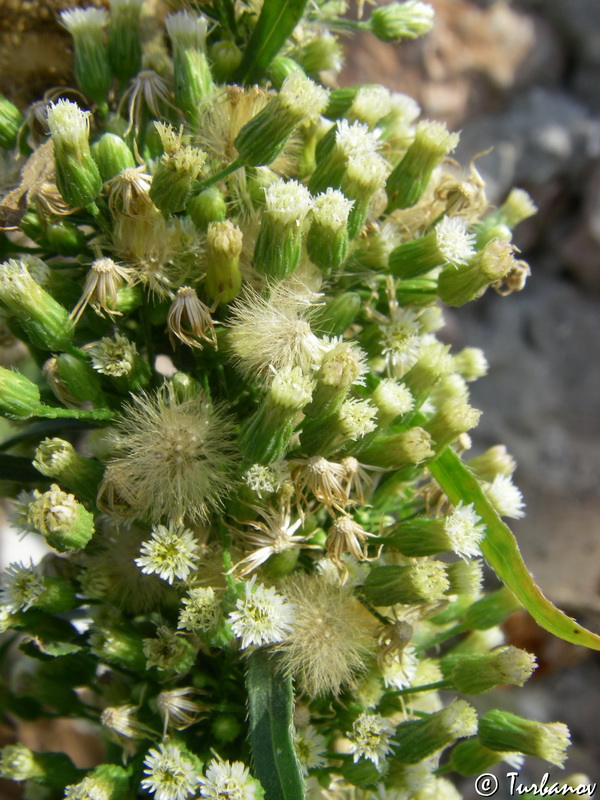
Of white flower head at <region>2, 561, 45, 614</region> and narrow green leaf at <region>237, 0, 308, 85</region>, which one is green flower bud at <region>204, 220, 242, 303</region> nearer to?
narrow green leaf at <region>237, 0, 308, 85</region>

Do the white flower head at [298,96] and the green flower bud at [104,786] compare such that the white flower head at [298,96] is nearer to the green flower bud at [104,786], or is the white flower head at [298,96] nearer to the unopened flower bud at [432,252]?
the unopened flower bud at [432,252]

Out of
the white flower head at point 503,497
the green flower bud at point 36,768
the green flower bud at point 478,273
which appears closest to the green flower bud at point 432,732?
the white flower head at point 503,497

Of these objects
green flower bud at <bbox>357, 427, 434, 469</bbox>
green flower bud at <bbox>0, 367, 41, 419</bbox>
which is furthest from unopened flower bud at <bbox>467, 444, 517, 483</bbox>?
green flower bud at <bbox>0, 367, 41, 419</bbox>

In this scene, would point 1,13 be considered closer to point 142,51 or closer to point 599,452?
point 142,51

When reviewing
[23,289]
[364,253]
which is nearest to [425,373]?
[364,253]

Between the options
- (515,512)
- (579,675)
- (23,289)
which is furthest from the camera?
(579,675)
